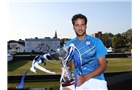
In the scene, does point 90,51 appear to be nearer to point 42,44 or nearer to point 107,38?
point 107,38

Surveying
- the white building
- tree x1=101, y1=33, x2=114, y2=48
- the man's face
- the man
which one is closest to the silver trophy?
the man

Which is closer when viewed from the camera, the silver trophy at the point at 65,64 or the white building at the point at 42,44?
the silver trophy at the point at 65,64

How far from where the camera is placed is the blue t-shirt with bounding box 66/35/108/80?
1.72 meters

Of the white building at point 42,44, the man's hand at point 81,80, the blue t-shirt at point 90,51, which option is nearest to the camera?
the man's hand at point 81,80

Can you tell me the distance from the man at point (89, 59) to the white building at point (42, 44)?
0.44 m

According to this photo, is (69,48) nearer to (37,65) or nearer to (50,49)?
(37,65)

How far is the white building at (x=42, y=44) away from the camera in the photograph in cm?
223

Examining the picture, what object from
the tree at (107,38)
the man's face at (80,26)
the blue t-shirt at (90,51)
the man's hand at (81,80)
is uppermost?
the man's face at (80,26)

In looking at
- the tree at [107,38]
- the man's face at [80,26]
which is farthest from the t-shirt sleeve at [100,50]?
the tree at [107,38]

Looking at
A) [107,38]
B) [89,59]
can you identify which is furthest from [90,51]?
[107,38]

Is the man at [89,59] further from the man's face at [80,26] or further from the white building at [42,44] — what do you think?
the white building at [42,44]

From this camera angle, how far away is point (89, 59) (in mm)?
1760

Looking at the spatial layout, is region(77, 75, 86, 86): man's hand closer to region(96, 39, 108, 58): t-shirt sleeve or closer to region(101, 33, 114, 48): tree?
region(96, 39, 108, 58): t-shirt sleeve

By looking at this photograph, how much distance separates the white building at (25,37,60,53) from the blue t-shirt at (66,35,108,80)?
439 millimetres
